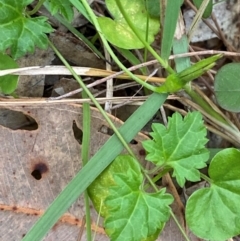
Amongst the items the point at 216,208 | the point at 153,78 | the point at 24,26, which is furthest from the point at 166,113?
the point at 24,26

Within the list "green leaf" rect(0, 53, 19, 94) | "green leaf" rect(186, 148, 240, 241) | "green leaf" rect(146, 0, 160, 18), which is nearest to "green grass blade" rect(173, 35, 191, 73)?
"green leaf" rect(146, 0, 160, 18)

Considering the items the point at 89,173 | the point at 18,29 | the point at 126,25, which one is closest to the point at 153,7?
the point at 126,25

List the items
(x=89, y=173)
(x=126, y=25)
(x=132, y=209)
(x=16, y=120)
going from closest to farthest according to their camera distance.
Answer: (x=132, y=209)
(x=89, y=173)
(x=126, y=25)
(x=16, y=120)

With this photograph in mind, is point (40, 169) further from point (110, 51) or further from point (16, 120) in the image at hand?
point (110, 51)

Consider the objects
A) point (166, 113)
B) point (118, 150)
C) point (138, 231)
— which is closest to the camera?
point (138, 231)

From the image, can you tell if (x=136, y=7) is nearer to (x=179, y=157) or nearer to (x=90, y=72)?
(x=90, y=72)

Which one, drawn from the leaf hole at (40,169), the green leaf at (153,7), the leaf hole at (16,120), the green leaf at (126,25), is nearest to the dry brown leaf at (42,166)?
the leaf hole at (40,169)
